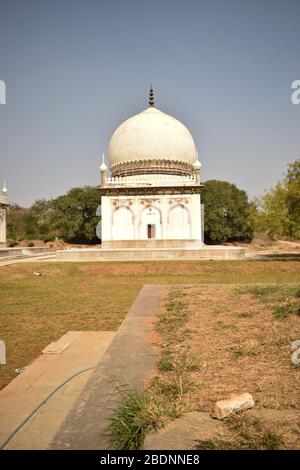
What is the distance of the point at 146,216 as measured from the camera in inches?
1193

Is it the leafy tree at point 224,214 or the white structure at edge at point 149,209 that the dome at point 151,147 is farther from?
the leafy tree at point 224,214

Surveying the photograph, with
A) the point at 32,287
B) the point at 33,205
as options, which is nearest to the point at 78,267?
the point at 32,287

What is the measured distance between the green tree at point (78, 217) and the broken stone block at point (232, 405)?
4717 cm

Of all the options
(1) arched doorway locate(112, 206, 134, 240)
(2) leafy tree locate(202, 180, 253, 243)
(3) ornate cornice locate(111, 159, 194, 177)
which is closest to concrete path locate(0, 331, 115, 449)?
(1) arched doorway locate(112, 206, 134, 240)

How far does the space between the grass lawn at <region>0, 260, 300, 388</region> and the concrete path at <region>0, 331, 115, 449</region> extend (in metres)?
0.38

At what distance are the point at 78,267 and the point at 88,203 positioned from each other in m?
31.3

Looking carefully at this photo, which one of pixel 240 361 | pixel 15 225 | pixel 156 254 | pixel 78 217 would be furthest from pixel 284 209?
pixel 15 225

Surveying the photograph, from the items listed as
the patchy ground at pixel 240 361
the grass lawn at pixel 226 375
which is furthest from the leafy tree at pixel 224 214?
the grass lawn at pixel 226 375

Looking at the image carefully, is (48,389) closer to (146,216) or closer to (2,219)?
(146,216)

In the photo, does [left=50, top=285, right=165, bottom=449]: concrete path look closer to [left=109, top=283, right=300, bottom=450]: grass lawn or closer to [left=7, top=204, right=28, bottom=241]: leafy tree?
[left=109, top=283, right=300, bottom=450]: grass lawn
